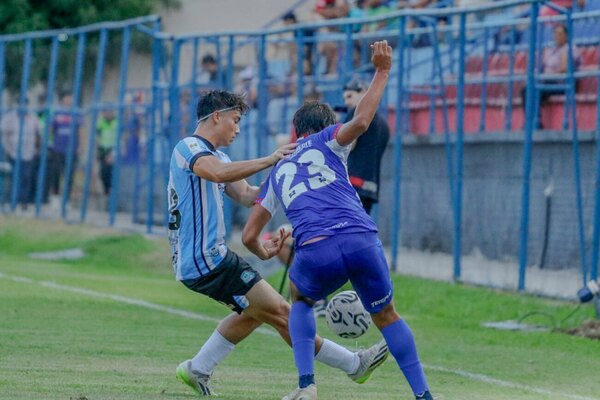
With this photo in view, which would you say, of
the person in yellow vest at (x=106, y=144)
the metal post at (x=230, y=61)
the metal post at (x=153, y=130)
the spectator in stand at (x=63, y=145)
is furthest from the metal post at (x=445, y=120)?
the spectator in stand at (x=63, y=145)

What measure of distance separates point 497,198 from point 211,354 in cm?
701

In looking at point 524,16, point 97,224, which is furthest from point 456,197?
point 97,224

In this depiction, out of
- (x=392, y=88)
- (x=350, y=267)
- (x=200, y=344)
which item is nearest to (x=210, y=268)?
(x=350, y=267)

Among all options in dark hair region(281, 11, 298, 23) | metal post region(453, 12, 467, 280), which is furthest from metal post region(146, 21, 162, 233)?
metal post region(453, 12, 467, 280)

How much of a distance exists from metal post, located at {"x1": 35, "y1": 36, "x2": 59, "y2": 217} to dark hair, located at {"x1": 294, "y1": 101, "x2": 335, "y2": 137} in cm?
1592

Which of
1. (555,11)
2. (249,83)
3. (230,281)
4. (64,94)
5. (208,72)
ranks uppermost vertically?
(555,11)

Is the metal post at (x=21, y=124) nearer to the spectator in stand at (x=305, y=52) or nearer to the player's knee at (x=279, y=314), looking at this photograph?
the spectator in stand at (x=305, y=52)

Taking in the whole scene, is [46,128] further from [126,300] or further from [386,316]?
[386,316]

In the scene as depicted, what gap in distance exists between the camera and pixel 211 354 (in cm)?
901

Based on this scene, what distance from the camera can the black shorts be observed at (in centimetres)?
888

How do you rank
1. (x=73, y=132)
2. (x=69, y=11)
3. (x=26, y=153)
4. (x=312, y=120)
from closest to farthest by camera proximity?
(x=312, y=120) < (x=73, y=132) < (x=26, y=153) < (x=69, y=11)

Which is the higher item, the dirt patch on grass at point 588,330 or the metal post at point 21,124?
the metal post at point 21,124

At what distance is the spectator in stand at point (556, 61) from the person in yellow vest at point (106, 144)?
9.17 metres

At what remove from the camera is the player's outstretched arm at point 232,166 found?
8.45 meters
